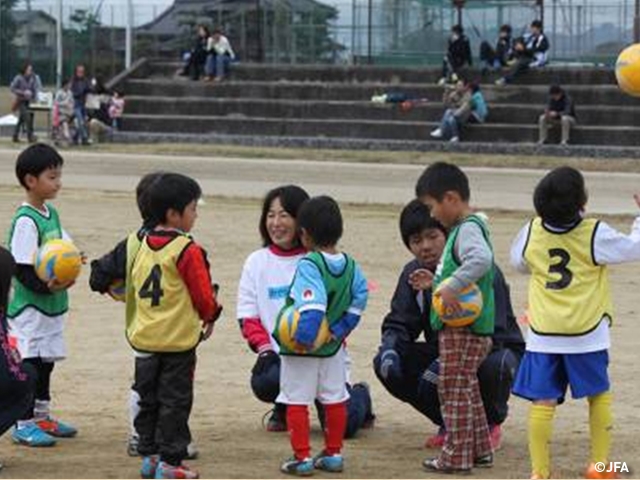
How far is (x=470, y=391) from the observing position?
7289 mm

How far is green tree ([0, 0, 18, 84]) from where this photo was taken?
171 ft

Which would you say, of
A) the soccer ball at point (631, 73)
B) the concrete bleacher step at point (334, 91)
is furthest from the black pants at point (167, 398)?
the concrete bleacher step at point (334, 91)

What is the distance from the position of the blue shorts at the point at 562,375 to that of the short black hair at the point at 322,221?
3.48ft

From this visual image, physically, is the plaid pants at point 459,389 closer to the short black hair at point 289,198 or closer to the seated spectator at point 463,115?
the short black hair at point 289,198

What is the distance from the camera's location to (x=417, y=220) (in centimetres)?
760

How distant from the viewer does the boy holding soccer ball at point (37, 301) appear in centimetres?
782

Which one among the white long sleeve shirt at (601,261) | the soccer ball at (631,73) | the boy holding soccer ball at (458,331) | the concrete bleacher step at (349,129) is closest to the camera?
the white long sleeve shirt at (601,261)

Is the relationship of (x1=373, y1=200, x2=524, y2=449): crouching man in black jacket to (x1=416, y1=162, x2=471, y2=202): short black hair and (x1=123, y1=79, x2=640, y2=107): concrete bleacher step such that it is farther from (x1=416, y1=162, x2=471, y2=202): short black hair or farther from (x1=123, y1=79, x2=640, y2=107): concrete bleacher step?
(x1=123, y1=79, x2=640, y2=107): concrete bleacher step

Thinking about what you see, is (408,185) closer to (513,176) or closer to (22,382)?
(513,176)

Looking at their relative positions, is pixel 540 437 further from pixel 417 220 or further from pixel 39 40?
pixel 39 40

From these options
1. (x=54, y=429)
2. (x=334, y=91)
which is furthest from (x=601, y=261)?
(x=334, y=91)

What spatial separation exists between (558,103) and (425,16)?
10.2 m

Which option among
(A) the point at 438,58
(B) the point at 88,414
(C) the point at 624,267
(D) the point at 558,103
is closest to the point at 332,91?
(A) the point at 438,58

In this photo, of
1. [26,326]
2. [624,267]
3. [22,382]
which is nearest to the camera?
[22,382]
